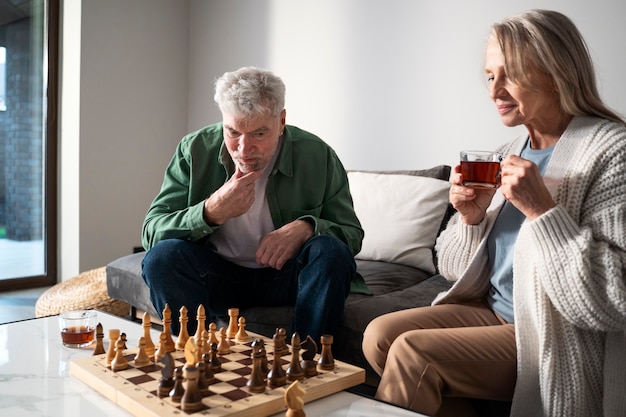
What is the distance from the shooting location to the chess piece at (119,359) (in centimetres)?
123

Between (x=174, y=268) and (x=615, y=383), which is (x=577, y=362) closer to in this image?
(x=615, y=383)

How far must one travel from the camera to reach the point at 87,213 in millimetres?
3871

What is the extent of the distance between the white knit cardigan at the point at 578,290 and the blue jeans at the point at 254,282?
53 centimetres

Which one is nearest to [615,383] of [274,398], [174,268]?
[274,398]

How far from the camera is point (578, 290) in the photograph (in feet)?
4.02

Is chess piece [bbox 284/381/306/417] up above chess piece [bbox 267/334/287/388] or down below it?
above

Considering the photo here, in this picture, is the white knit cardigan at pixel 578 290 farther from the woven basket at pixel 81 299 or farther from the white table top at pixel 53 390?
the woven basket at pixel 81 299

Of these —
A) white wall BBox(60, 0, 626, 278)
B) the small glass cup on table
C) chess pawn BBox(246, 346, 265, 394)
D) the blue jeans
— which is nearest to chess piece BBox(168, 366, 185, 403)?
chess pawn BBox(246, 346, 265, 394)

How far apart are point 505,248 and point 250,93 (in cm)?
85

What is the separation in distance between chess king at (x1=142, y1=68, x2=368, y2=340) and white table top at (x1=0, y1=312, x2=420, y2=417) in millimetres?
384

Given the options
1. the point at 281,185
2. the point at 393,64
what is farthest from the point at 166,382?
the point at 393,64

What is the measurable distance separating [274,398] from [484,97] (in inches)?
80.9

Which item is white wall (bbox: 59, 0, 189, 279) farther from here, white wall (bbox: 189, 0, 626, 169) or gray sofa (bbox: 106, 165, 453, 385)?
gray sofa (bbox: 106, 165, 453, 385)

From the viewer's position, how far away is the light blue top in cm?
150
